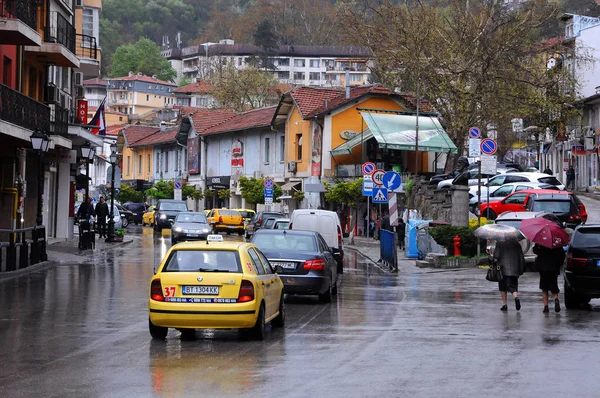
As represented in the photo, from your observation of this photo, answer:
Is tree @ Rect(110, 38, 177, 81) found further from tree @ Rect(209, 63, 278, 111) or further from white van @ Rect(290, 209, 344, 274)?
white van @ Rect(290, 209, 344, 274)

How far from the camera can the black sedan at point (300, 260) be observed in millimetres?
20859

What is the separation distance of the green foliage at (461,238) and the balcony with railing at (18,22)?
13.8 metres

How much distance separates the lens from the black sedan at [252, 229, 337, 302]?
20.9 meters

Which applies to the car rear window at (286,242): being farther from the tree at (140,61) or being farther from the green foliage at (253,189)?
the tree at (140,61)

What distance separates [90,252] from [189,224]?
7704 millimetres

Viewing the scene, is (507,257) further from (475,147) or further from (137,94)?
(137,94)

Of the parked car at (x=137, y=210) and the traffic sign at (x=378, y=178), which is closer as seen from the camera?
the traffic sign at (x=378, y=178)

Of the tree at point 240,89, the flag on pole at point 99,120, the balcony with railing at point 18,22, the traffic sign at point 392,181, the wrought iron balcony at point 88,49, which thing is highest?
the tree at point 240,89

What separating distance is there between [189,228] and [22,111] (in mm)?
14595

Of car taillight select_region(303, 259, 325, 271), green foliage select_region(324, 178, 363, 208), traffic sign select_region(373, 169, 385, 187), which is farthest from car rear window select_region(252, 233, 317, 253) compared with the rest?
green foliage select_region(324, 178, 363, 208)

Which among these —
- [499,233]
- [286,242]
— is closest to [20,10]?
[286,242]

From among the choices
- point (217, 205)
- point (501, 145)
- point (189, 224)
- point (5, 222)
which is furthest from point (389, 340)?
point (501, 145)

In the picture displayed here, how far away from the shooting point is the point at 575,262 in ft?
64.9

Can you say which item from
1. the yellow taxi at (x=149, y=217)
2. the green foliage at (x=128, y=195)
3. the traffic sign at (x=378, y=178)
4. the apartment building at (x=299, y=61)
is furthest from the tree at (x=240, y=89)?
the traffic sign at (x=378, y=178)
